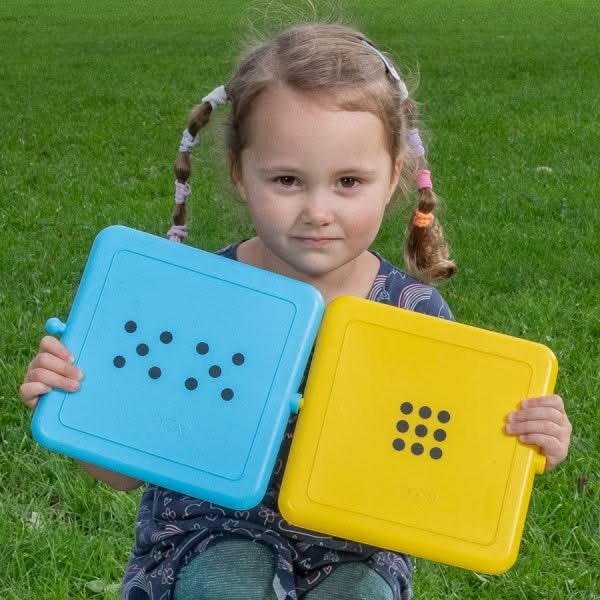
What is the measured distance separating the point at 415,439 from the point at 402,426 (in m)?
0.03

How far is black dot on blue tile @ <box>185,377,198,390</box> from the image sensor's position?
1.87m

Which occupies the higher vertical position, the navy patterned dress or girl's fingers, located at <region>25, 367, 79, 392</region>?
girl's fingers, located at <region>25, 367, 79, 392</region>

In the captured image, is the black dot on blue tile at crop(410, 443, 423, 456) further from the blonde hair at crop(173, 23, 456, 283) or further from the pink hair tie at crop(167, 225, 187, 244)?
the pink hair tie at crop(167, 225, 187, 244)

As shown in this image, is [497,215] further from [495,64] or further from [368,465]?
[495,64]

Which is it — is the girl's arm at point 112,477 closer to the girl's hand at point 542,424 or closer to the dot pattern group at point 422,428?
the dot pattern group at point 422,428

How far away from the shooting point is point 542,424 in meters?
1.85

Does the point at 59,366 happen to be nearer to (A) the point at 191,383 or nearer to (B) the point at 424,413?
(A) the point at 191,383

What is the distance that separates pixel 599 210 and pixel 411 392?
4.29 m

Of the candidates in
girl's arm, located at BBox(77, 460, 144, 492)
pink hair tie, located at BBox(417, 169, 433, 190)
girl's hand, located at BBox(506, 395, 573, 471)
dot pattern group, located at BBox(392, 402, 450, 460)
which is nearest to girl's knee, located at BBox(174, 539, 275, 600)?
girl's arm, located at BBox(77, 460, 144, 492)

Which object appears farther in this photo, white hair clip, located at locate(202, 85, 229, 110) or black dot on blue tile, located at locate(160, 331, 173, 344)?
white hair clip, located at locate(202, 85, 229, 110)

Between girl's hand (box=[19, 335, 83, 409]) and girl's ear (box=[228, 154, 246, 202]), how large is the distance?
1.86 feet

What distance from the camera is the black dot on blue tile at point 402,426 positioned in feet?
6.15

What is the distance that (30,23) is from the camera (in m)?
19.6

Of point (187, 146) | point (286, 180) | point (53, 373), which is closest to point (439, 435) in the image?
point (286, 180)
